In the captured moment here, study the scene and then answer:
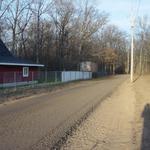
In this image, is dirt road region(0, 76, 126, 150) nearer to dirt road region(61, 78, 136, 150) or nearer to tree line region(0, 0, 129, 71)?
dirt road region(61, 78, 136, 150)

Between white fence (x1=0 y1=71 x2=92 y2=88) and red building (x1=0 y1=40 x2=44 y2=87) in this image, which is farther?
red building (x1=0 y1=40 x2=44 y2=87)

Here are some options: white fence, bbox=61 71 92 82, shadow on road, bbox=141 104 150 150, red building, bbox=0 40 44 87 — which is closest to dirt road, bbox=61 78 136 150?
shadow on road, bbox=141 104 150 150

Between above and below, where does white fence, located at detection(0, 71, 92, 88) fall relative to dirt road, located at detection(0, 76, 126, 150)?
above

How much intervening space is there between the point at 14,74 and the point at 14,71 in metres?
2.93

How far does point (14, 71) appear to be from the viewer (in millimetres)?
40000

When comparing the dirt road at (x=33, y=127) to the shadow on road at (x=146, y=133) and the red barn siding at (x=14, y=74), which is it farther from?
the red barn siding at (x=14, y=74)

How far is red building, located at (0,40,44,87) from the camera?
116ft

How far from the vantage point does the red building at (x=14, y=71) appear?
3544 cm

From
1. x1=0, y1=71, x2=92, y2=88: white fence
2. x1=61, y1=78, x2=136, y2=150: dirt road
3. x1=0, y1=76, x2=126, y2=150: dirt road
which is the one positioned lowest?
x1=61, y1=78, x2=136, y2=150: dirt road

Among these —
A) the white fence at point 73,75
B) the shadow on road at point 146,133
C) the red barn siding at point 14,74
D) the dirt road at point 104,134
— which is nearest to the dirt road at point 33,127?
the dirt road at point 104,134

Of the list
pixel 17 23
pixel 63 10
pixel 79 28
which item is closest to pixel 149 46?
pixel 79 28

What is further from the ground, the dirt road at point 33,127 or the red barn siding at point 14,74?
the red barn siding at point 14,74

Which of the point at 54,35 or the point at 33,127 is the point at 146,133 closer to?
the point at 33,127

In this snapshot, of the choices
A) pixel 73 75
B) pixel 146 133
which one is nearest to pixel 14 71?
pixel 73 75
